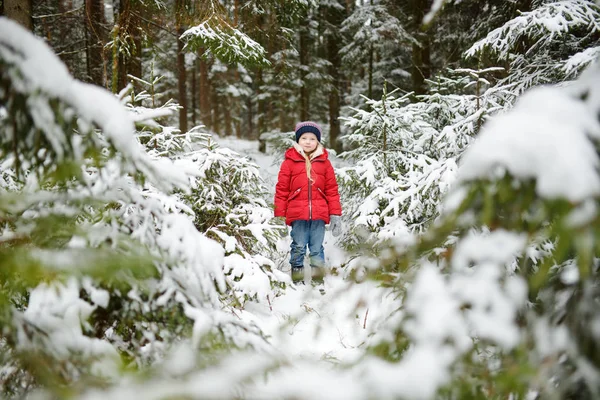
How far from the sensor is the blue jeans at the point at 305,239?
194 inches

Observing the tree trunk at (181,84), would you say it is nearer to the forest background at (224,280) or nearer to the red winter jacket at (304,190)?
the red winter jacket at (304,190)

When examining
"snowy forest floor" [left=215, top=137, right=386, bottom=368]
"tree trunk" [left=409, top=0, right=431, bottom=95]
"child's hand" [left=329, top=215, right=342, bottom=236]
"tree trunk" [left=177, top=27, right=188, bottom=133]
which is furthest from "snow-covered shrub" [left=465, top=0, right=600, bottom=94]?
"tree trunk" [left=177, top=27, right=188, bottom=133]

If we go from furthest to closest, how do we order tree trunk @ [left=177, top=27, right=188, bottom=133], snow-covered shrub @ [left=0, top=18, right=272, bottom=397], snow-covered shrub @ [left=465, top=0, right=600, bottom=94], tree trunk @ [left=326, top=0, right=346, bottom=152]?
tree trunk @ [left=326, top=0, right=346, bottom=152], tree trunk @ [left=177, top=27, right=188, bottom=133], snow-covered shrub @ [left=465, top=0, right=600, bottom=94], snow-covered shrub @ [left=0, top=18, right=272, bottom=397]

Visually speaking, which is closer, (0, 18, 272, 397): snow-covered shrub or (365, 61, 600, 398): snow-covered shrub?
(365, 61, 600, 398): snow-covered shrub

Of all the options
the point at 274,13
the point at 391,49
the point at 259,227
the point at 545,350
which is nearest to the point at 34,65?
the point at 545,350

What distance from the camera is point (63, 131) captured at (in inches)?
49.4

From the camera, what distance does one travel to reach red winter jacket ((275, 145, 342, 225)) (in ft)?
16.3

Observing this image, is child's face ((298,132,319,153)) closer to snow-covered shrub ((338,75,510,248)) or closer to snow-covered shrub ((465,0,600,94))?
snow-covered shrub ((338,75,510,248))

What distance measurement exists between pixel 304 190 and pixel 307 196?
0.32ft

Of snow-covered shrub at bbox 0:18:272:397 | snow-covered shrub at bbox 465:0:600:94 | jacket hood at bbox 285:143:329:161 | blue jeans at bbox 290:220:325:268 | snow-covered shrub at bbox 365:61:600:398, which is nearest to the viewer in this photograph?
snow-covered shrub at bbox 365:61:600:398

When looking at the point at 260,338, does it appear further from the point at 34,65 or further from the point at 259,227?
the point at 259,227

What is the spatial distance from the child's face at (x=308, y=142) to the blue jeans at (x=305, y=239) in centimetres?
106

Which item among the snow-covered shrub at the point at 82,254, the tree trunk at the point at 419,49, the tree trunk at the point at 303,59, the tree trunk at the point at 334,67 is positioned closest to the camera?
the snow-covered shrub at the point at 82,254

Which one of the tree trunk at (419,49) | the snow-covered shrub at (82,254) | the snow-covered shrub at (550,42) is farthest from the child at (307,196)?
the tree trunk at (419,49)
